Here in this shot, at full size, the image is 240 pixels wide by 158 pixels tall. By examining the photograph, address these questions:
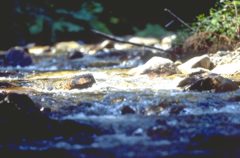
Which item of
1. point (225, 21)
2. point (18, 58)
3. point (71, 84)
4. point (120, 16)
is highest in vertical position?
point (120, 16)

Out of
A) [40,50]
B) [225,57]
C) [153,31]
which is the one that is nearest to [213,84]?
[225,57]

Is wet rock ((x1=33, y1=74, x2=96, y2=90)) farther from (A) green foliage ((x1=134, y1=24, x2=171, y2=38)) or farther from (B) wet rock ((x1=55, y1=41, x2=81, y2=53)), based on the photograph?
(A) green foliage ((x1=134, y1=24, x2=171, y2=38))

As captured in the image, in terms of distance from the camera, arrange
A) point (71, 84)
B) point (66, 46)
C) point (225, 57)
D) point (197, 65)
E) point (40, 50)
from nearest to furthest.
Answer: point (71, 84)
point (197, 65)
point (225, 57)
point (40, 50)
point (66, 46)

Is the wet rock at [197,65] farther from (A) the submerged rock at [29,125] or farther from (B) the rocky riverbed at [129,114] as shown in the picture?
(A) the submerged rock at [29,125]

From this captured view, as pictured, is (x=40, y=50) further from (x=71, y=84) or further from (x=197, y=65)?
(x=71, y=84)

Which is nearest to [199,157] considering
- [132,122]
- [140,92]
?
[132,122]

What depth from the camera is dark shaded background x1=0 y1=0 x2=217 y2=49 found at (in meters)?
12.4

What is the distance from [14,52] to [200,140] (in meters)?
7.57

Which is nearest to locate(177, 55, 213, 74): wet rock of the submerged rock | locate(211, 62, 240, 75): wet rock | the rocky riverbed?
the rocky riverbed

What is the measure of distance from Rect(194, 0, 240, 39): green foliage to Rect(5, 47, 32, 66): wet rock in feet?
13.1

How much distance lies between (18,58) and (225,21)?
4739 mm

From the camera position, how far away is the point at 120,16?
17609mm

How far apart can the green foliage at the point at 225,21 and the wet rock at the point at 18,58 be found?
3.98 meters


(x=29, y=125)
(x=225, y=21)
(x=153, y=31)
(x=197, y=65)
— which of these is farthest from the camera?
(x=153, y=31)
